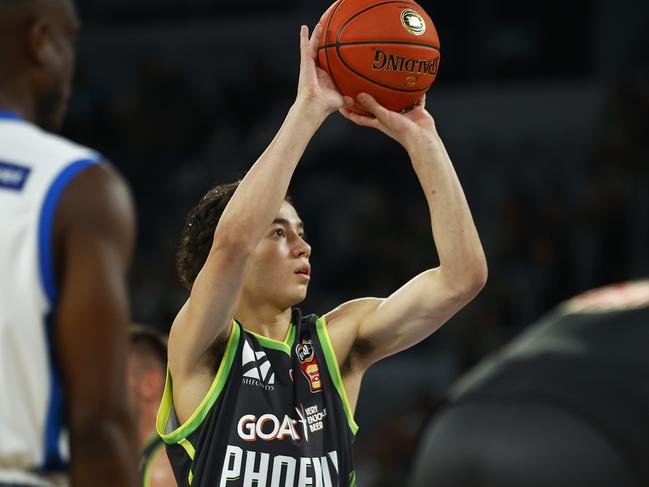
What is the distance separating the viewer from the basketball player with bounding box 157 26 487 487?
2.90 meters

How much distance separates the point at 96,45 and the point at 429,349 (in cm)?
677

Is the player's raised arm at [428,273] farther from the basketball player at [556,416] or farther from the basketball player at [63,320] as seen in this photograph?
the basketball player at [556,416]

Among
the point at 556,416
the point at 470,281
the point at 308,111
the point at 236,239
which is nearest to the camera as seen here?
the point at 236,239

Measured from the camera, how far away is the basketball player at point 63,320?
7.23 feet

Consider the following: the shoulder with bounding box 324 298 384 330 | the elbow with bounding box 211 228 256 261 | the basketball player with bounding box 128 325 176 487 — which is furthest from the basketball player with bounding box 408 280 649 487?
the elbow with bounding box 211 228 256 261

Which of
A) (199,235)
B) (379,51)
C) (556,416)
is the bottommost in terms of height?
(556,416)

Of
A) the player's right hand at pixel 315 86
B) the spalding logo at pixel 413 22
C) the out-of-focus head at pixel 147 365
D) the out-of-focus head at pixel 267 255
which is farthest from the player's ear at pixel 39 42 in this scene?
the out-of-focus head at pixel 147 365

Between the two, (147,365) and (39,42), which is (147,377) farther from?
(39,42)

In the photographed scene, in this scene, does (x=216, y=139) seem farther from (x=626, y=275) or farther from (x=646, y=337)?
(x=646, y=337)

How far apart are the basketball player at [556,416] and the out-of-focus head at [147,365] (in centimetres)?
241

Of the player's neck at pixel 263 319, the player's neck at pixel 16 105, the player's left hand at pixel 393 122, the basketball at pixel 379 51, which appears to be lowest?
the player's neck at pixel 263 319

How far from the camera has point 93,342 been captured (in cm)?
221

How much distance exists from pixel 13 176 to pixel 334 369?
120 cm

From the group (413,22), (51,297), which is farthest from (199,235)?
(51,297)
